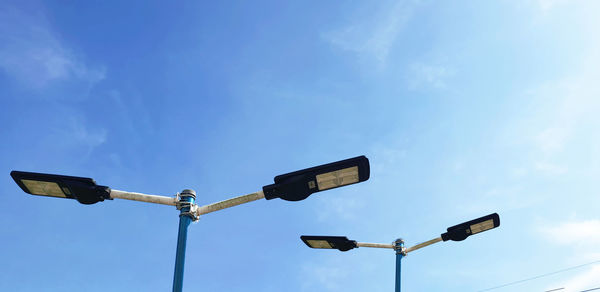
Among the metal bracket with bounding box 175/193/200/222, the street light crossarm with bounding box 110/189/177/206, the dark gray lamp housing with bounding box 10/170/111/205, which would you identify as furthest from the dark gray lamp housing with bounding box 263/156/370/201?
the dark gray lamp housing with bounding box 10/170/111/205

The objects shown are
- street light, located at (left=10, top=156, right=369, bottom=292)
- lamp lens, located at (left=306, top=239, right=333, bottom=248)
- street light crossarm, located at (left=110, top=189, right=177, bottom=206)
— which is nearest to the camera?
street light, located at (left=10, top=156, right=369, bottom=292)

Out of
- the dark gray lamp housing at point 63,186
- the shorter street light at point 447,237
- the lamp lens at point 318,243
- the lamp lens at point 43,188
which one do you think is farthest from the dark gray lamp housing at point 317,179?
the lamp lens at point 318,243

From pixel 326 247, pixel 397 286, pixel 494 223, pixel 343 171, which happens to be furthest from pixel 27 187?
pixel 494 223

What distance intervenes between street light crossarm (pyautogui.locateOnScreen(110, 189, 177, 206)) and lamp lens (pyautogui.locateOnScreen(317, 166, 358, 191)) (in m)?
2.14

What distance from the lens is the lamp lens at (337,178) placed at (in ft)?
21.7

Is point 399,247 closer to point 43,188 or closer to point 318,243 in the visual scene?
point 318,243

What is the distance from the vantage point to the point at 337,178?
265 inches

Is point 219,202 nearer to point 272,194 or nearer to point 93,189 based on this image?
point 272,194

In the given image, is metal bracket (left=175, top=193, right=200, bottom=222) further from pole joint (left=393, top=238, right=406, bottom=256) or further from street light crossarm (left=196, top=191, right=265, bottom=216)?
pole joint (left=393, top=238, right=406, bottom=256)

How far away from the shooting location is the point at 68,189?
7125 mm

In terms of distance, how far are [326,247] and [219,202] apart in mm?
5605

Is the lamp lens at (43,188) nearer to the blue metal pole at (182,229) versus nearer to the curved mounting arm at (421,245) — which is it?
the blue metal pole at (182,229)

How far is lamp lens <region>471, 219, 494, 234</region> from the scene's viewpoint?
12.1m

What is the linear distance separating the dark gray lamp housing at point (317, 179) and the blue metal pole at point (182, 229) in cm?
110
